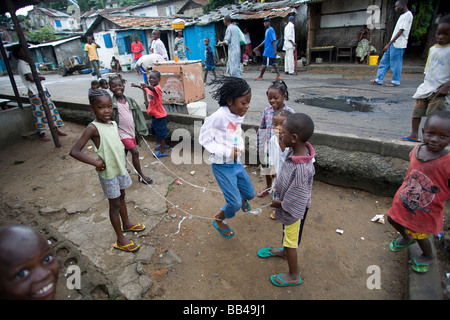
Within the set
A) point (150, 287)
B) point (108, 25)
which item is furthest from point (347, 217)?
point (108, 25)

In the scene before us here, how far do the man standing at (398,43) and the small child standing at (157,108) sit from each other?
535 cm

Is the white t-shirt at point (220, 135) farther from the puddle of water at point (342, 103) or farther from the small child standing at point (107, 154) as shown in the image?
the puddle of water at point (342, 103)

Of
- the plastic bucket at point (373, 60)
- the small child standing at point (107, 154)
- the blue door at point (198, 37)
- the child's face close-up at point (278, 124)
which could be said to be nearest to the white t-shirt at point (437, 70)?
the child's face close-up at point (278, 124)

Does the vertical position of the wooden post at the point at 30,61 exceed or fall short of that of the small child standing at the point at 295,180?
it exceeds it

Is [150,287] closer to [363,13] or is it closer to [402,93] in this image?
[402,93]

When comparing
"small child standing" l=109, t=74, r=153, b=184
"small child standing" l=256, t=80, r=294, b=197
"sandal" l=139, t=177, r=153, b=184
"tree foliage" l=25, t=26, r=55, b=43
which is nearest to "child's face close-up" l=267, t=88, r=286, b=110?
"small child standing" l=256, t=80, r=294, b=197

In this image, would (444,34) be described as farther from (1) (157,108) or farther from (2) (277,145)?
(1) (157,108)

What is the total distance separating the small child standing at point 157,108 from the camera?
439 centimetres

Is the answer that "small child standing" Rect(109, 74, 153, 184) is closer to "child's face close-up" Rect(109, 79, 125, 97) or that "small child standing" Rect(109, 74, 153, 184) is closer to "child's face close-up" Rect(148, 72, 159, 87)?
"child's face close-up" Rect(109, 79, 125, 97)

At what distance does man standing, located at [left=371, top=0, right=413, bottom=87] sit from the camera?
6172mm

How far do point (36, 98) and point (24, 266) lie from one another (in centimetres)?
607

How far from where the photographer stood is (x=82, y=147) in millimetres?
2273

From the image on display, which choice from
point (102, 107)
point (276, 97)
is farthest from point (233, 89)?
point (102, 107)
